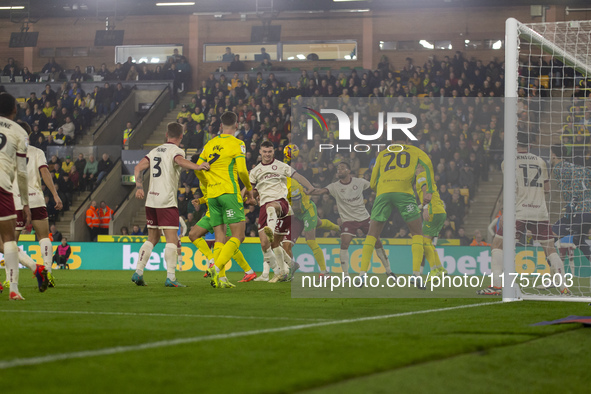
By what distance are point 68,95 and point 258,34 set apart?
8.15 m

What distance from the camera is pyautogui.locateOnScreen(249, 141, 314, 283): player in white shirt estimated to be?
1192cm

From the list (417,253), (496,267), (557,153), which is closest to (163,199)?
(417,253)

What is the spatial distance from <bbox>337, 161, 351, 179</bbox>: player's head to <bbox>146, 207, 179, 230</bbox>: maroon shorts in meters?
2.26

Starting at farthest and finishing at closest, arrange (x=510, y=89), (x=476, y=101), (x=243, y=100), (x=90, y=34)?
(x=90, y=34) < (x=243, y=100) < (x=476, y=101) < (x=510, y=89)

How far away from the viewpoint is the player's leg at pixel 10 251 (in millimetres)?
7266

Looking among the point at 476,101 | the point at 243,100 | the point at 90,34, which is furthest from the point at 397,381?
the point at 90,34

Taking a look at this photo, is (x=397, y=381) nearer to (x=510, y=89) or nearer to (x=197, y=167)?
(x=510, y=89)

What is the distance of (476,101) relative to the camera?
17.2 m

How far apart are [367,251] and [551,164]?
2813 mm

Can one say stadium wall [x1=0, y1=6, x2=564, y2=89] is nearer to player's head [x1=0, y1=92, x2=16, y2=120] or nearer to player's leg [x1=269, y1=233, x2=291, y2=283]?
player's leg [x1=269, y1=233, x2=291, y2=283]

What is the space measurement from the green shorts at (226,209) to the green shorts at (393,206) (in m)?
1.72

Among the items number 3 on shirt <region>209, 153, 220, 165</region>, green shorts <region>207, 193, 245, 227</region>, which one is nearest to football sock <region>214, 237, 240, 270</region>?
green shorts <region>207, 193, 245, 227</region>

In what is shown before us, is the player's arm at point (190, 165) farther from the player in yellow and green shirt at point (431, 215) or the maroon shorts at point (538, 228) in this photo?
the maroon shorts at point (538, 228)

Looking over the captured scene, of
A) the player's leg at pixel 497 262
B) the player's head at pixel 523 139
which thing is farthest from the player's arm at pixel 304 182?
the player's head at pixel 523 139
